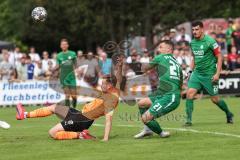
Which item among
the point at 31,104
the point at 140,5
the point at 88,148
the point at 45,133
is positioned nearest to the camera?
the point at 88,148

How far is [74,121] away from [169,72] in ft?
6.19

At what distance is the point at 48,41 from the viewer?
5250cm

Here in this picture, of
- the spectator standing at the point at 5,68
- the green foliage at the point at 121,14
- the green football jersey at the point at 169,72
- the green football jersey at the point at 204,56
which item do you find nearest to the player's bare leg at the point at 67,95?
the spectator standing at the point at 5,68

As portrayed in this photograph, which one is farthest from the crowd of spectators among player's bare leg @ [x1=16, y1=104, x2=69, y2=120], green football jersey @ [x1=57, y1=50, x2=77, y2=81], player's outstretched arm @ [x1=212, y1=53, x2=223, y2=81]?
player's bare leg @ [x1=16, y1=104, x2=69, y2=120]

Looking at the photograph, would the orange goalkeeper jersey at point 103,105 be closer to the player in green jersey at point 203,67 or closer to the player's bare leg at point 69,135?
the player's bare leg at point 69,135

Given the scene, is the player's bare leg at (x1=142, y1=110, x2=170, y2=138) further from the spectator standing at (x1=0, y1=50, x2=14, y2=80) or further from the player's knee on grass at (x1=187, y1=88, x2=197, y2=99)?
the spectator standing at (x1=0, y1=50, x2=14, y2=80)

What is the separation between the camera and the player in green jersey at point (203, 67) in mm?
15930

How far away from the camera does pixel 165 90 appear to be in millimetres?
13656

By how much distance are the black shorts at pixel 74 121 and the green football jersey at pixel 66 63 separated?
28.0 ft

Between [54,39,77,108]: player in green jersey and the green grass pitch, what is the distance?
491cm

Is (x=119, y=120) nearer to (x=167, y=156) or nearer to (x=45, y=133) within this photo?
(x=45, y=133)

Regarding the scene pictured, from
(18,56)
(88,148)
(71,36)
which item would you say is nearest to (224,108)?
(88,148)

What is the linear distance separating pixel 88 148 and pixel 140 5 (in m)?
29.1

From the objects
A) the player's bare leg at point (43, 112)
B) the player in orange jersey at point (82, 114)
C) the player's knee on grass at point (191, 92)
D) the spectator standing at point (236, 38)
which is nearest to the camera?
the player in orange jersey at point (82, 114)
